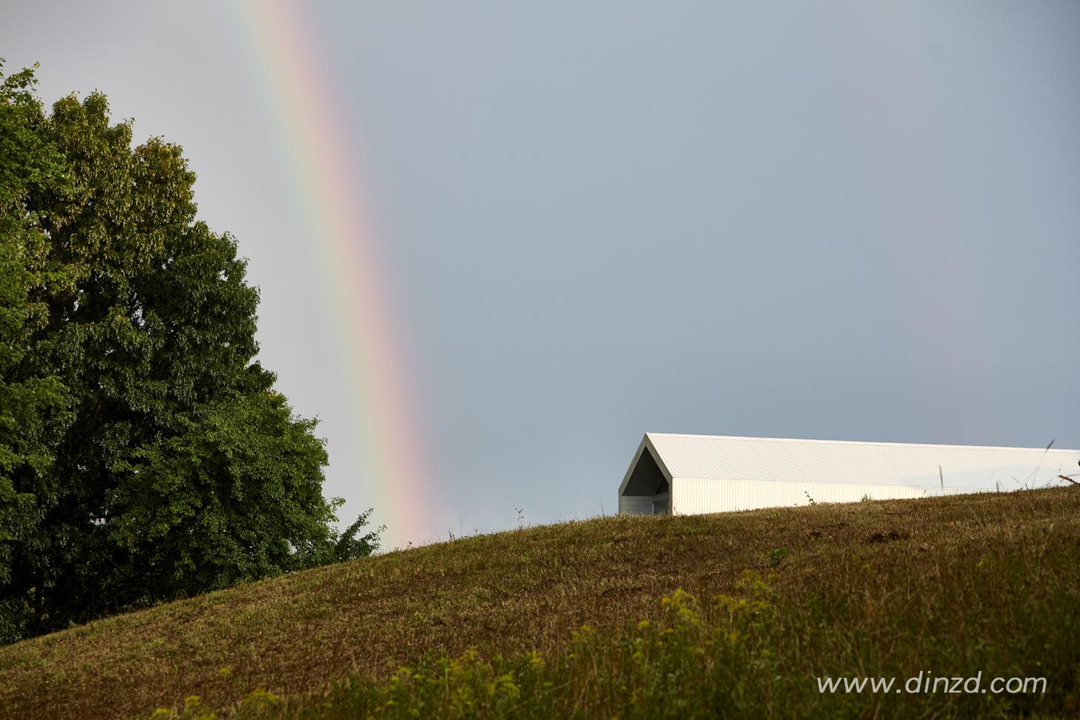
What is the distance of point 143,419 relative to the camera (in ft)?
105

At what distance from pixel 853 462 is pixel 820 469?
1953 mm

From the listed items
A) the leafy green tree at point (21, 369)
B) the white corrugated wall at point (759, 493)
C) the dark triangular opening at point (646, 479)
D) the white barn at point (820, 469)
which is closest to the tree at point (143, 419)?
the leafy green tree at point (21, 369)

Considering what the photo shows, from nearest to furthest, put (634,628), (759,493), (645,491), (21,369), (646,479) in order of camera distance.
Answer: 1. (634,628)
2. (21,369)
3. (759,493)
4. (646,479)
5. (645,491)

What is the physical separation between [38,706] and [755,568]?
39.6 ft

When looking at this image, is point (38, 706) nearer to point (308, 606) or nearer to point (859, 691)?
point (308, 606)

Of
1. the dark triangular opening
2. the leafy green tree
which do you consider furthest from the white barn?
the leafy green tree

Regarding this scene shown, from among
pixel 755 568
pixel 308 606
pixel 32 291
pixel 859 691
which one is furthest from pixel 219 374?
pixel 859 691

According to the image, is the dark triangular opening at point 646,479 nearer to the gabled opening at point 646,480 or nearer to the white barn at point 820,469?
the gabled opening at point 646,480

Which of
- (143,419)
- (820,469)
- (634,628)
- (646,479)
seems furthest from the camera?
(646,479)

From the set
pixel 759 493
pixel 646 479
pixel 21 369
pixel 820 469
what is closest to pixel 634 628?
pixel 21 369

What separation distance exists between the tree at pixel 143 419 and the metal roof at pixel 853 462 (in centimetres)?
1726

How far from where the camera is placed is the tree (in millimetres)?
29938

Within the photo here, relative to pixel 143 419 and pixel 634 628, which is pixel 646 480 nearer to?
pixel 143 419

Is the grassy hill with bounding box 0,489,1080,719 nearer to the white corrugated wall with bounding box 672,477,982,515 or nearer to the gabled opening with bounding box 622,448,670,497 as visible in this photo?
the white corrugated wall with bounding box 672,477,982,515
